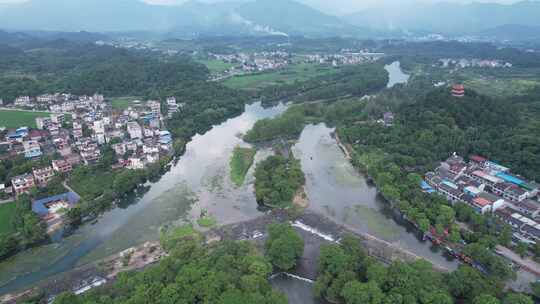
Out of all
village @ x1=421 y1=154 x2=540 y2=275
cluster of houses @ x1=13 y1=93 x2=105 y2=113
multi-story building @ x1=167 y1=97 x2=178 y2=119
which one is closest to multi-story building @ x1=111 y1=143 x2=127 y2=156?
multi-story building @ x1=167 y1=97 x2=178 y2=119

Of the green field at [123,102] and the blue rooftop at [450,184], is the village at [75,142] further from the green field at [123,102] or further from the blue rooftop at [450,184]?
the blue rooftop at [450,184]

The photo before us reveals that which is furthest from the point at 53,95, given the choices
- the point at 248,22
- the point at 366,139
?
the point at 248,22

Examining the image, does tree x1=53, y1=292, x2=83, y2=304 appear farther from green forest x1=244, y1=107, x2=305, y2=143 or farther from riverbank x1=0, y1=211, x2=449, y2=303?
green forest x1=244, y1=107, x2=305, y2=143

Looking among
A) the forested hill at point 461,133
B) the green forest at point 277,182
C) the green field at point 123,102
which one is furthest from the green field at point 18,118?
the forested hill at point 461,133

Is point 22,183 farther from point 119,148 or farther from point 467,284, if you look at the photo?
point 467,284

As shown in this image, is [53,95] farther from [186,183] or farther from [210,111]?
[186,183]

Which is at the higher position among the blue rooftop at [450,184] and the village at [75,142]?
the village at [75,142]
